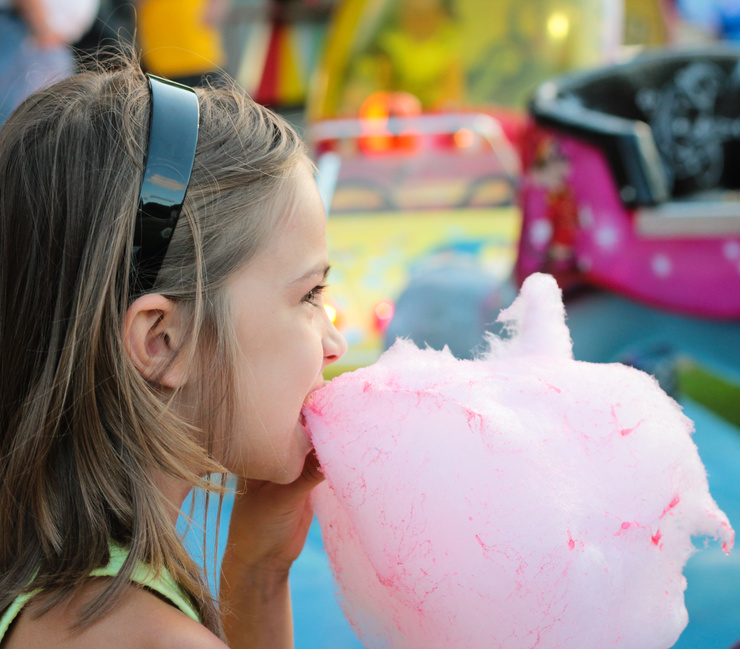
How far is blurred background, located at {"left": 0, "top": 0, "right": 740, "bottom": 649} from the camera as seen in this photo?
1970 millimetres

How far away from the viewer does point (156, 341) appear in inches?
25.6

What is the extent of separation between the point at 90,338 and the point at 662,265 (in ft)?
5.70

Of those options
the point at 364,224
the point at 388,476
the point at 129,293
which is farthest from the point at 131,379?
the point at 364,224

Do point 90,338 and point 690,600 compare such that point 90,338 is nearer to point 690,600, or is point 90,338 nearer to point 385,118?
point 690,600

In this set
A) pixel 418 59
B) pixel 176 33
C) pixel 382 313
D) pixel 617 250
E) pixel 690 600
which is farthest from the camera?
pixel 176 33

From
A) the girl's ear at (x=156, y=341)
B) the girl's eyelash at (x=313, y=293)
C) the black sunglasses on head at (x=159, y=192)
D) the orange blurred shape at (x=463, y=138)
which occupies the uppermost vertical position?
the black sunglasses on head at (x=159, y=192)

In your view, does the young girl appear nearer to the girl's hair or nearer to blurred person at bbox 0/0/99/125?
the girl's hair

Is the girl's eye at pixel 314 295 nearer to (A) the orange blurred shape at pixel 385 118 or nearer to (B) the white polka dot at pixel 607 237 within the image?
(B) the white polka dot at pixel 607 237

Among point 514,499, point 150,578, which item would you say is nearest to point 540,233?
point 514,499

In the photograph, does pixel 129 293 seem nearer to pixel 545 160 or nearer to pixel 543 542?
pixel 543 542

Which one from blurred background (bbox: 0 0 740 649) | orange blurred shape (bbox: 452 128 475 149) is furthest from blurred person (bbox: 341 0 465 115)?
orange blurred shape (bbox: 452 128 475 149)

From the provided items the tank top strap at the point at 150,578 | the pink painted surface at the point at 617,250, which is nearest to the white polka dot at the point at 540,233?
the pink painted surface at the point at 617,250

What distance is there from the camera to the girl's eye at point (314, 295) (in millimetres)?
711

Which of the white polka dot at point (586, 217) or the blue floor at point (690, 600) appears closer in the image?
the blue floor at point (690, 600)
